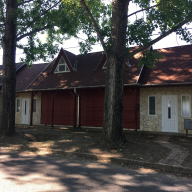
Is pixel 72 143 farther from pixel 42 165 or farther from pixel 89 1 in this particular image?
pixel 89 1

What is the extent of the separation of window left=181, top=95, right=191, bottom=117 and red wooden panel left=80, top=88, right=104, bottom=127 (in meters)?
5.40

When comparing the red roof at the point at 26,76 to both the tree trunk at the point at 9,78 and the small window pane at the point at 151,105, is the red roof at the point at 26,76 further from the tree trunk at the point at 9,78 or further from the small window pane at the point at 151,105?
the small window pane at the point at 151,105

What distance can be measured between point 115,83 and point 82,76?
830 centimetres

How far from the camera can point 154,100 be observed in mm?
13461

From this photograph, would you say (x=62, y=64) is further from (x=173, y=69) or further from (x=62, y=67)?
(x=173, y=69)

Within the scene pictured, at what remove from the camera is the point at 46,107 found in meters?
17.5

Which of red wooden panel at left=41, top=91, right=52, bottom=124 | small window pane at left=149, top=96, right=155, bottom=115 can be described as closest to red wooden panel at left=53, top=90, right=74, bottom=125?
red wooden panel at left=41, top=91, right=52, bottom=124

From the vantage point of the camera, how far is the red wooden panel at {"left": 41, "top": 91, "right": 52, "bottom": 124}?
56.9 feet

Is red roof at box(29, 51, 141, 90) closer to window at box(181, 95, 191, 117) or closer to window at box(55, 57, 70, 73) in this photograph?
window at box(55, 57, 70, 73)

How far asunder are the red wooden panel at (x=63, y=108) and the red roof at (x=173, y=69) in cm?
603

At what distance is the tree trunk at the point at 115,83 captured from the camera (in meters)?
8.08

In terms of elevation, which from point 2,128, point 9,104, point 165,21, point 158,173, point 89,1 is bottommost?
point 158,173

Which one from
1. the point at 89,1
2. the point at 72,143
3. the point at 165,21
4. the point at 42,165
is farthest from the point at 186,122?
the point at 89,1

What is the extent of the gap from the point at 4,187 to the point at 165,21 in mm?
8210
